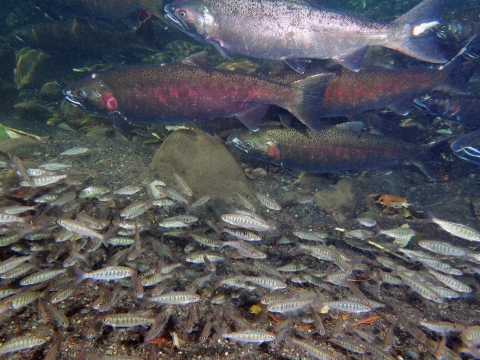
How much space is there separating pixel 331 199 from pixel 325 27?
3426mm

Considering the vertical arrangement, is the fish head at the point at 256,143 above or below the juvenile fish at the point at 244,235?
above

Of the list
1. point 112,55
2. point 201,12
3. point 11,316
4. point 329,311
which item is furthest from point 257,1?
point 112,55

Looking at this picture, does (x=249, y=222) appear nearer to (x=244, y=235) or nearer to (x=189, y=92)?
(x=244, y=235)

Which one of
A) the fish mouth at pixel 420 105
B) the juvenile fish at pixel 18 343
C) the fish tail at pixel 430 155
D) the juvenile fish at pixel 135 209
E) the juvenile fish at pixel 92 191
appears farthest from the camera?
the fish mouth at pixel 420 105

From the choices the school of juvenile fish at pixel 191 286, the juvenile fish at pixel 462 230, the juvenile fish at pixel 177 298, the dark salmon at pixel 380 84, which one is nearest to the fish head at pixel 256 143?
the dark salmon at pixel 380 84

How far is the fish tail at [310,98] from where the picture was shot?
4602 millimetres

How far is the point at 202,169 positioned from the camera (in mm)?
5230

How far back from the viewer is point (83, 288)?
11.3ft

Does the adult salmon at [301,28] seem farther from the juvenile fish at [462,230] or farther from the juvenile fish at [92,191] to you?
the juvenile fish at [92,191]

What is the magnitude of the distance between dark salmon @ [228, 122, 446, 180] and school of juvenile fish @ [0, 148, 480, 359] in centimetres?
174

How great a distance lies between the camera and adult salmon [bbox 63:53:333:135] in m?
4.71

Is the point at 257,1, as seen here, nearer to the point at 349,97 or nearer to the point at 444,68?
the point at 349,97

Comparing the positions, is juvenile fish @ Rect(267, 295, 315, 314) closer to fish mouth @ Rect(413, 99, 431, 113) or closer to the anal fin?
the anal fin

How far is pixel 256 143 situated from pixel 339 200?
7.37 feet
